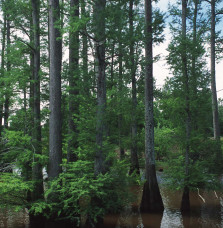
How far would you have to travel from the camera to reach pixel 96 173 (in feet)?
29.1

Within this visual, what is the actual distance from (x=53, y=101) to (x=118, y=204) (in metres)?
4.01

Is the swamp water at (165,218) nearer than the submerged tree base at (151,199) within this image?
Yes

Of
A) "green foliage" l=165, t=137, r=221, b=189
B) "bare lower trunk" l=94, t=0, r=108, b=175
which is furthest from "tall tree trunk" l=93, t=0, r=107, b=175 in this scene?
"green foliage" l=165, t=137, r=221, b=189

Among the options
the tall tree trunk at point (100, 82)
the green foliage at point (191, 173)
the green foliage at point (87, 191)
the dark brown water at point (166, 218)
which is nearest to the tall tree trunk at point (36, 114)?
the green foliage at point (87, 191)

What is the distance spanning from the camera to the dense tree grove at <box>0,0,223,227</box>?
8453mm

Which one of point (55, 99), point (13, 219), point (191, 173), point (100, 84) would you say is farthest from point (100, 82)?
point (13, 219)

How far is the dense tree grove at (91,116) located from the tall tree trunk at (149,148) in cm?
4

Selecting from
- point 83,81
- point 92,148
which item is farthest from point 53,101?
point 92,148

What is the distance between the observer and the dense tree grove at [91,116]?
8453 mm

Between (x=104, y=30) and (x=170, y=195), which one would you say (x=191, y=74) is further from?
(x=170, y=195)

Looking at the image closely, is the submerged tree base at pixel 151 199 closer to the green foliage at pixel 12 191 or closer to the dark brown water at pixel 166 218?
the dark brown water at pixel 166 218

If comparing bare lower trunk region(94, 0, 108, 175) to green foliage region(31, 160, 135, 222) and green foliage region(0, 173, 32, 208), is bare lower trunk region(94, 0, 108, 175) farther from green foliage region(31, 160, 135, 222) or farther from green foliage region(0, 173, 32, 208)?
green foliage region(0, 173, 32, 208)

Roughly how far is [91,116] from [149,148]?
10.9 feet

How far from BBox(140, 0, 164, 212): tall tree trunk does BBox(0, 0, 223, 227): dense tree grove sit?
0.04 meters
